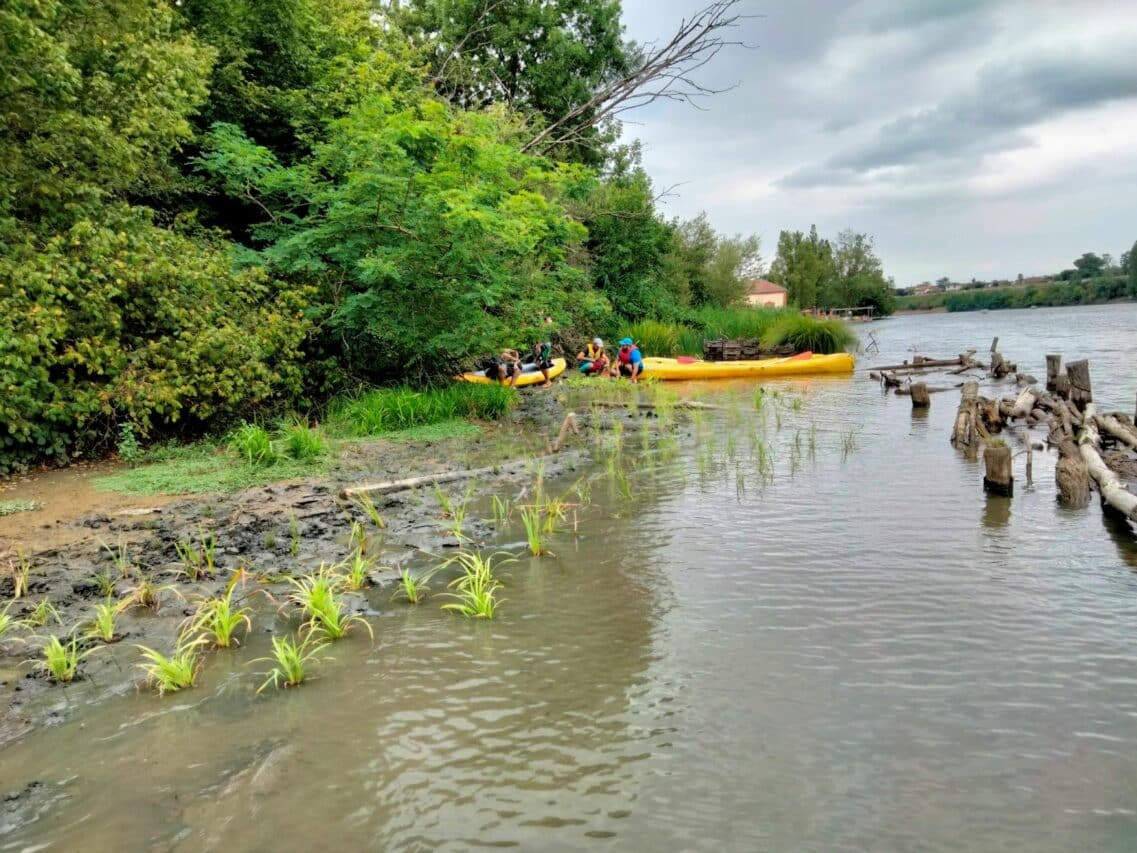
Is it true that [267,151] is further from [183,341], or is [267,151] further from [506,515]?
[506,515]

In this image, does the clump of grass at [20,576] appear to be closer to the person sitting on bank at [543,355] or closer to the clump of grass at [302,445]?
the clump of grass at [302,445]

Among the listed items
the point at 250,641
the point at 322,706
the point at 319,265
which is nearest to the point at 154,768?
the point at 322,706

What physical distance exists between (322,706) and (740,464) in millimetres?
7107

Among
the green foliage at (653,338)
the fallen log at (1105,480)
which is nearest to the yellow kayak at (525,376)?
the green foliage at (653,338)

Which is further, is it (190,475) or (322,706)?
(190,475)

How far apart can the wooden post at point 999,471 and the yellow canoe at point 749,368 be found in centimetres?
1329

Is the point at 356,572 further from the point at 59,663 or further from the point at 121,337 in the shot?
the point at 121,337

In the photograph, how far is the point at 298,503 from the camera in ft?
26.1

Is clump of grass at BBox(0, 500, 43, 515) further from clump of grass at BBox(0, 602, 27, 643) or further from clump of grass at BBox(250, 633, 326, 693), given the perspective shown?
clump of grass at BBox(250, 633, 326, 693)

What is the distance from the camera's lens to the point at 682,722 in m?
3.90

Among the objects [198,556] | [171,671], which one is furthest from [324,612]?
[198,556]

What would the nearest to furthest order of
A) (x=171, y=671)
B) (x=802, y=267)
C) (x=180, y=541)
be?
1. (x=171, y=671)
2. (x=180, y=541)
3. (x=802, y=267)

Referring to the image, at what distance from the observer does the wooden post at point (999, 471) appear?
8.14m

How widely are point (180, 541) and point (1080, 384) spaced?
15180 mm
